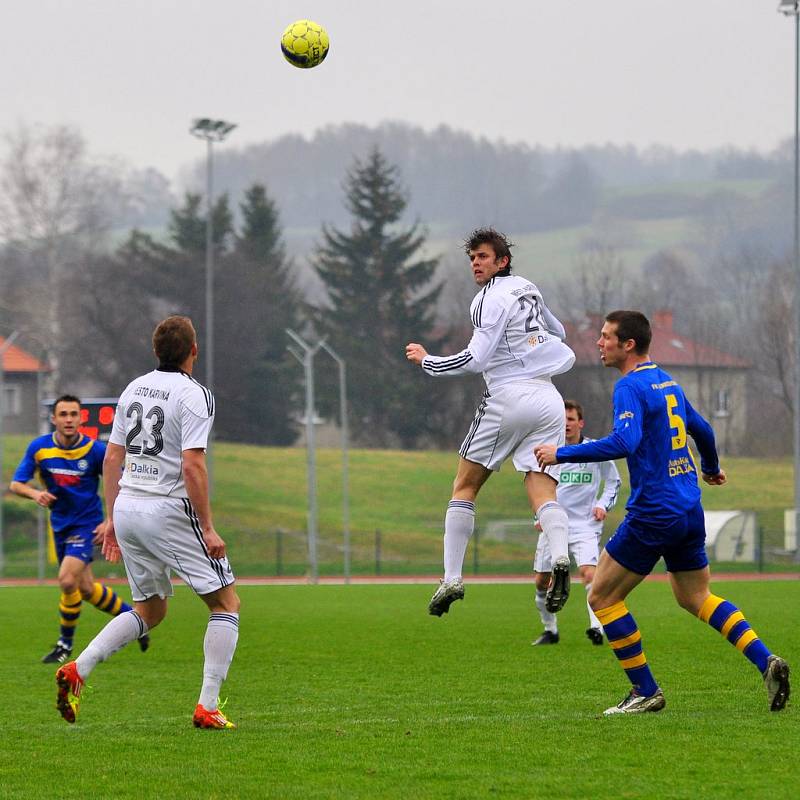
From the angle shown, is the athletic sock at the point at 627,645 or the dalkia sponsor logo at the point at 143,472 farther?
the athletic sock at the point at 627,645

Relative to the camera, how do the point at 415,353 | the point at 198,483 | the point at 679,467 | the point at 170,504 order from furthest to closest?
the point at 415,353
the point at 679,467
the point at 170,504
the point at 198,483

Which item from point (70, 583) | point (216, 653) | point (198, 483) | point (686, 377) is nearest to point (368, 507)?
point (686, 377)

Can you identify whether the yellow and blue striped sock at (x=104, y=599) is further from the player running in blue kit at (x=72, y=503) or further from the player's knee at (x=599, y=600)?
the player's knee at (x=599, y=600)

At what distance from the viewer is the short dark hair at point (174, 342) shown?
7266mm

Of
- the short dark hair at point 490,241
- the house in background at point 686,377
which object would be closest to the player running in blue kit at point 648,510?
the short dark hair at point 490,241

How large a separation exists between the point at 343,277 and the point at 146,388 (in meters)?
67.5

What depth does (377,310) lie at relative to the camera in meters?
73.4

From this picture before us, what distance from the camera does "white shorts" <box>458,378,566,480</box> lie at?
28.2ft

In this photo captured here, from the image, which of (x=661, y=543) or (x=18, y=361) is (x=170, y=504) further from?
(x=18, y=361)

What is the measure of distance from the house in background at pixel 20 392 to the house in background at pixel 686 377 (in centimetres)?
2907

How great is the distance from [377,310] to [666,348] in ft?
53.0

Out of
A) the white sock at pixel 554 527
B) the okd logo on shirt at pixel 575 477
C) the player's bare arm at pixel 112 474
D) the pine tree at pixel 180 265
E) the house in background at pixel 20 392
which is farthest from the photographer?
the house in background at pixel 20 392

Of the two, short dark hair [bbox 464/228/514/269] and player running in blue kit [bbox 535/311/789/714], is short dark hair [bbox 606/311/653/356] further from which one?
short dark hair [bbox 464/228/514/269]

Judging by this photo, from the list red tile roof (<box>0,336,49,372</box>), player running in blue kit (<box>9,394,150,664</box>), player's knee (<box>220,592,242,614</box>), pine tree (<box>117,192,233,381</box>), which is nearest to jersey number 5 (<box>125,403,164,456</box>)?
player's knee (<box>220,592,242,614</box>)
